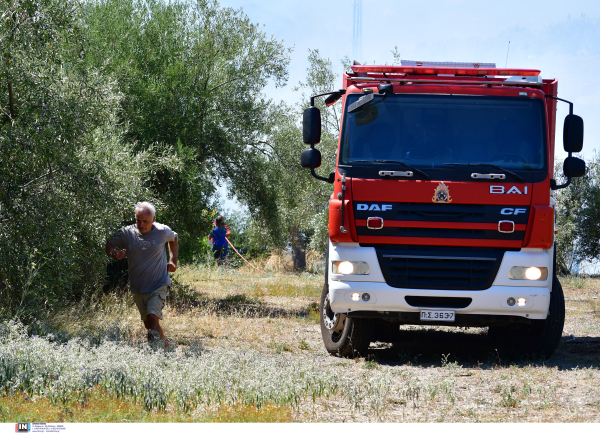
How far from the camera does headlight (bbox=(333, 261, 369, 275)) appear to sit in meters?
7.45

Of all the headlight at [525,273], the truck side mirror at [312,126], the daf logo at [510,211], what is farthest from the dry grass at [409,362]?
the truck side mirror at [312,126]

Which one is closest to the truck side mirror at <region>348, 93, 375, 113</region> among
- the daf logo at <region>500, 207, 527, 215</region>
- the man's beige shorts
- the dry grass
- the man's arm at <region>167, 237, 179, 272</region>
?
the daf logo at <region>500, 207, 527, 215</region>

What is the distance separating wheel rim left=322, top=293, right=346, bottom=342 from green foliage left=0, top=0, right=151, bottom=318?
11.0 ft

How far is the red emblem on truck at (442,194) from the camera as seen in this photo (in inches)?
289

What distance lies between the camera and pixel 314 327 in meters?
11.4

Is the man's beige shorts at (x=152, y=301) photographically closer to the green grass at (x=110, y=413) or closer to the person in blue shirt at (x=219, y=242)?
the green grass at (x=110, y=413)

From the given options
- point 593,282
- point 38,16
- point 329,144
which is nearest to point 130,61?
point 38,16

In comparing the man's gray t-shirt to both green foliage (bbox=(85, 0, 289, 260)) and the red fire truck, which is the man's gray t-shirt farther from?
green foliage (bbox=(85, 0, 289, 260))

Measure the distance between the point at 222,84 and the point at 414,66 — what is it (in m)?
7.32

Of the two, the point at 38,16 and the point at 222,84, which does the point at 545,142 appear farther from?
the point at 222,84

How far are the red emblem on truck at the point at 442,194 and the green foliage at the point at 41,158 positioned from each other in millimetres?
4446

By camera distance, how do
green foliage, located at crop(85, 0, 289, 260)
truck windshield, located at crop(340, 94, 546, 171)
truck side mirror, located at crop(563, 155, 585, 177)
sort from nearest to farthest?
truck windshield, located at crop(340, 94, 546, 171) → truck side mirror, located at crop(563, 155, 585, 177) → green foliage, located at crop(85, 0, 289, 260)

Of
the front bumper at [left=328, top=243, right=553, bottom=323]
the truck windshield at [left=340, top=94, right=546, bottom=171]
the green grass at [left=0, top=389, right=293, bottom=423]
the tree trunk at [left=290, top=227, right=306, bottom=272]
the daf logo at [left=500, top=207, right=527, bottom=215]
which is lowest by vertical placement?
the tree trunk at [left=290, top=227, right=306, bottom=272]

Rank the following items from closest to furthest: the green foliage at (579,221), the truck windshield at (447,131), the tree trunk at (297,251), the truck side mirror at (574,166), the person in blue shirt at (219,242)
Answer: the truck windshield at (447,131), the truck side mirror at (574,166), the green foliage at (579,221), the person in blue shirt at (219,242), the tree trunk at (297,251)
